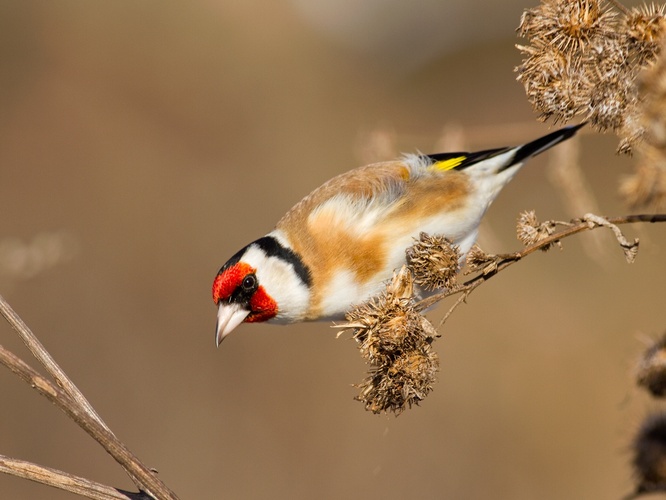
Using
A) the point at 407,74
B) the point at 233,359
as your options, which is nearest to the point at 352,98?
the point at 407,74

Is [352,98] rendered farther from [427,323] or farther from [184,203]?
[427,323]

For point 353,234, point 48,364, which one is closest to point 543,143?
point 353,234

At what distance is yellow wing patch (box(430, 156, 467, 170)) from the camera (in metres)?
3.14

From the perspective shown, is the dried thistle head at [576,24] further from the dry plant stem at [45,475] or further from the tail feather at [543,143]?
the dry plant stem at [45,475]

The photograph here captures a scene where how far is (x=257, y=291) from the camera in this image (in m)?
2.87

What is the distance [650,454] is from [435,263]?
2.66 ft

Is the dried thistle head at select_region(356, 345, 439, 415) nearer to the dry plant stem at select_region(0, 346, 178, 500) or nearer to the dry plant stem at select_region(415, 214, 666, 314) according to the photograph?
the dry plant stem at select_region(415, 214, 666, 314)

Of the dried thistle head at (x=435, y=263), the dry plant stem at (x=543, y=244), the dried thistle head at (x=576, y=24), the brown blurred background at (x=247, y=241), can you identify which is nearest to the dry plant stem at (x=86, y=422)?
the dry plant stem at (x=543, y=244)

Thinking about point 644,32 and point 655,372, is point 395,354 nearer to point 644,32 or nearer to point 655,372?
point 655,372

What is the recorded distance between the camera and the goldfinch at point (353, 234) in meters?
2.81

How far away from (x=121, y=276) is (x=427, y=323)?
15.6ft

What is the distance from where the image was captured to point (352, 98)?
9477 millimetres

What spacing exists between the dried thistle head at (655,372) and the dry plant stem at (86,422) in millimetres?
893

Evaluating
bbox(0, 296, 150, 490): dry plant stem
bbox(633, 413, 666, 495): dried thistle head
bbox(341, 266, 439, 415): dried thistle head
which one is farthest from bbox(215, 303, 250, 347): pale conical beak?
bbox(633, 413, 666, 495): dried thistle head
